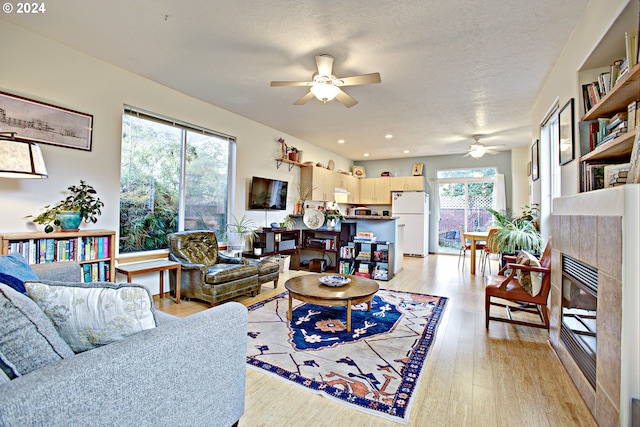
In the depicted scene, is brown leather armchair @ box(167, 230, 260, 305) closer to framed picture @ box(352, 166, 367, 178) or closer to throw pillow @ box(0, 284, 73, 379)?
throw pillow @ box(0, 284, 73, 379)

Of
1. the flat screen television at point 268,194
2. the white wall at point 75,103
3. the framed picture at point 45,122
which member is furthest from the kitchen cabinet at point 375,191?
the framed picture at point 45,122

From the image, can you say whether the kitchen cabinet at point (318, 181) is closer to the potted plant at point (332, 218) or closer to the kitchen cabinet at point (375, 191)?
the potted plant at point (332, 218)

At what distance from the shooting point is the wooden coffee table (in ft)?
8.92

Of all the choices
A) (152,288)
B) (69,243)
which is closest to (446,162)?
(152,288)

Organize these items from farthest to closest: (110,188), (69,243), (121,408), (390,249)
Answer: (390,249) → (110,188) → (69,243) → (121,408)

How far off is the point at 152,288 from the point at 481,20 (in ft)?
15.1

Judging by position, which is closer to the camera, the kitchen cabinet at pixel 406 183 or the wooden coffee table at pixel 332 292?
the wooden coffee table at pixel 332 292

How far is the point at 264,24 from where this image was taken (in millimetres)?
2512

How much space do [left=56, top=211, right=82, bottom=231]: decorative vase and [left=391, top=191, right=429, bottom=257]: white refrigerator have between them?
21.5ft

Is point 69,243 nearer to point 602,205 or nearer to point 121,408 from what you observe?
point 121,408

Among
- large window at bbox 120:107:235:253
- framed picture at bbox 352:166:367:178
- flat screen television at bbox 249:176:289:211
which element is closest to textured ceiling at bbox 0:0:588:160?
large window at bbox 120:107:235:253

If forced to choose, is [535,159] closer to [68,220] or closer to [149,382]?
[149,382]

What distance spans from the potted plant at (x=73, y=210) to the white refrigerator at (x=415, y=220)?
252 inches

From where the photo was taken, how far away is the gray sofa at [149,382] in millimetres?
778
